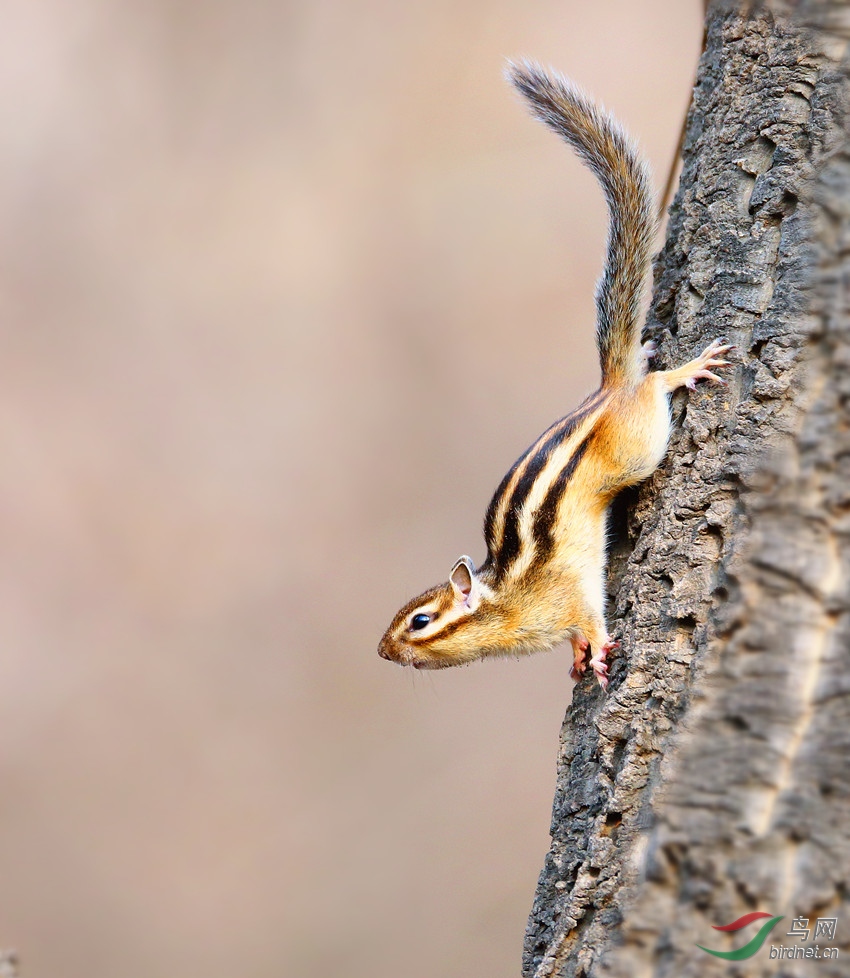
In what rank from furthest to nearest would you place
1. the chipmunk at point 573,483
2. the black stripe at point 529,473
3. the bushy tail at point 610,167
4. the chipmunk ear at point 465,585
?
the chipmunk ear at point 465,585
the bushy tail at point 610,167
the black stripe at point 529,473
the chipmunk at point 573,483

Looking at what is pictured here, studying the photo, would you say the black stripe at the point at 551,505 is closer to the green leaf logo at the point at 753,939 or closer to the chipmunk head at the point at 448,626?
the chipmunk head at the point at 448,626

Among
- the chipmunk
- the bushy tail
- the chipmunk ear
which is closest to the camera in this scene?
the chipmunk

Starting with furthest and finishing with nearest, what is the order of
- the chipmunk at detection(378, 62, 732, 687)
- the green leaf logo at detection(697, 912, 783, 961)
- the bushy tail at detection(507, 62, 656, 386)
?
the bushy tail at detection(507, 62, 656, 386) → the chipmunk at detection(378, 62, 732, 687) → the green leaf logo at detection(697, 912, 783, 961)

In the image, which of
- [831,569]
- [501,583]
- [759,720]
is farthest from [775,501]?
[501,583]

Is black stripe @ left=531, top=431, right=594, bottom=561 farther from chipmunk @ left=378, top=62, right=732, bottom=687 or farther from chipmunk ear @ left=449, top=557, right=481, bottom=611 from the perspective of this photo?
chipmunk ear @ left=449, top=557, right=481, bottom=611

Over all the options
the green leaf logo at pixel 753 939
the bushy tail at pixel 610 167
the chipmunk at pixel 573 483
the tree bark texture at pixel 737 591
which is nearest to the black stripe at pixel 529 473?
the chipmunk at pixel 573 483

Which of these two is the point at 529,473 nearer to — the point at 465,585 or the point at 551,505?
the point at 551,505

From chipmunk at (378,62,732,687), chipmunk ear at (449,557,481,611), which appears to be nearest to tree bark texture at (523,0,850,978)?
chipmunk at (378,62,732,687)

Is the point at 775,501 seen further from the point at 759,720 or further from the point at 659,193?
the point at 659,193
